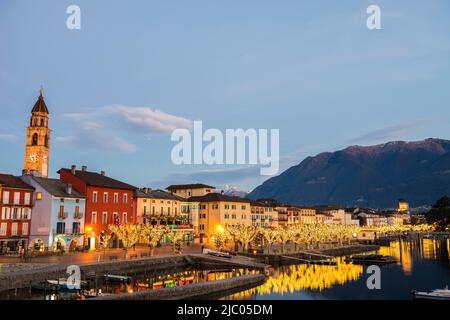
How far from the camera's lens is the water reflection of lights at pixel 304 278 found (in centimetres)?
5008

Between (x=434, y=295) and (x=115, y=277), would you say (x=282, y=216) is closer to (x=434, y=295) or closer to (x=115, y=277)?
(x=434, y=295)

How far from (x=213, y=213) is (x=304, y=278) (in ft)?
138

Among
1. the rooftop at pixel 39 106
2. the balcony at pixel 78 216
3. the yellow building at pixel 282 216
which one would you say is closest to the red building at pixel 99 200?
the balcony at pixel 78 216

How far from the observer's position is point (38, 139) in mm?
108562

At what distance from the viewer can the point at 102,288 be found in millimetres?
43875

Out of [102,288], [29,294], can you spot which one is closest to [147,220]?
[102,288]

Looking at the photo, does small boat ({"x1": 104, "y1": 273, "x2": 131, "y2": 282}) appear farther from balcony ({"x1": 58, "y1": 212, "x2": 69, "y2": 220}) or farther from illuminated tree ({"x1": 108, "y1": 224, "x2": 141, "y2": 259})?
balcony ({"x1": 58, "y1": 212, "x2": 69, "y2": 220})

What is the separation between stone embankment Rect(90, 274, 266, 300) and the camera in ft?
119

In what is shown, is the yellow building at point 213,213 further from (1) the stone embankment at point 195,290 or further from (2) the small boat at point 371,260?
(1) the stone embankment at point 195,290

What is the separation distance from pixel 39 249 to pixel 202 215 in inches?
1849

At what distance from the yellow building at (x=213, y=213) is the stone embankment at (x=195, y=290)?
43602 millimetres
